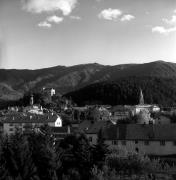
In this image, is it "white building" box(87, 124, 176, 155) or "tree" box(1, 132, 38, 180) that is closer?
"tree" box(1, 132, 38, 180)

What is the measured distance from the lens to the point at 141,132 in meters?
40.2

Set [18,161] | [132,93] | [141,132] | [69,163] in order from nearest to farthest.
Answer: [18,161] → [69,163] → [141,132] → [132,93]

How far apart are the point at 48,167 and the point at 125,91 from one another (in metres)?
113

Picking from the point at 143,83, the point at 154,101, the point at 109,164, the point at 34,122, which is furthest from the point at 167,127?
the point at 143,83

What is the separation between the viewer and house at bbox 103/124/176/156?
37984 mm

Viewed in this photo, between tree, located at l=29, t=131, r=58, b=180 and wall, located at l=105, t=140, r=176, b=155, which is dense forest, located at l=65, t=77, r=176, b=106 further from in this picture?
tree, located at l=29, t=131, r=58, b=180

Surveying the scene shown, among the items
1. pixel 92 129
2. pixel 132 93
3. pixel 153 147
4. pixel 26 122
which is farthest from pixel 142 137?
pixel 132 93

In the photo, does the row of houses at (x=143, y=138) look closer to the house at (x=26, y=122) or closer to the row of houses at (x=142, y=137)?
the row of houses at (x=142, y=137)

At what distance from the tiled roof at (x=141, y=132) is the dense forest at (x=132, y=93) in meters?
90.1

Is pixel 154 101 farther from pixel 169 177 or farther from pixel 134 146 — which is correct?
pixel 169 177

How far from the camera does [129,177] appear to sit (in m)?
26.8

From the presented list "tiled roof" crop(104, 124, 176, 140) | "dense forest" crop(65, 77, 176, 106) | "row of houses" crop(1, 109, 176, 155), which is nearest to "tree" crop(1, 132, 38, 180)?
"row of houses" crop(1, 109, 176, 155)

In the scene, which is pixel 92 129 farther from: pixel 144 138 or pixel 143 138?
pixel 144 138

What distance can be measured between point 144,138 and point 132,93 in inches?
4075
